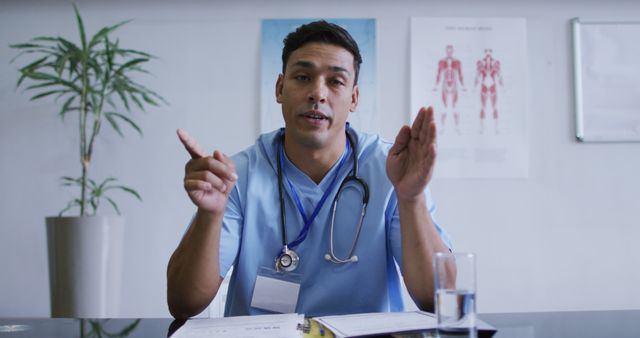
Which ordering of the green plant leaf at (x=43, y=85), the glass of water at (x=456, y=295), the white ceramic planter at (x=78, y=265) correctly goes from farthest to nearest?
the green plant leaf at (x=43, y=85)
the white ceramic planter at (x=78, y=265)
the glass of water at (x=456, y=295)

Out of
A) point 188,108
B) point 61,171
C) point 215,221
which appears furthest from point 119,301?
point 215,221

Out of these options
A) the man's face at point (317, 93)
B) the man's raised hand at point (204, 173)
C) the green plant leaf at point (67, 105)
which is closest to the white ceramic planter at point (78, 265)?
the green plant leaf at point (67, 105)

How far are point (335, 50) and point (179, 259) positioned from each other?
69 centimetres

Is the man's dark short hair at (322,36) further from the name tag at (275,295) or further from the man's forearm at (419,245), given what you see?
the name tag at (275,295)

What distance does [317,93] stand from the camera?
1.42 m

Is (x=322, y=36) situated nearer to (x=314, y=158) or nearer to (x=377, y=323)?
(x=314, y=158)

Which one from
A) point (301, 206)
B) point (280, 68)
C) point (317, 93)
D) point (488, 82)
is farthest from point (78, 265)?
point (488, 82)

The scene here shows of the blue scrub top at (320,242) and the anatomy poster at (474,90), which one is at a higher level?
the anatomy poster at (474,90)

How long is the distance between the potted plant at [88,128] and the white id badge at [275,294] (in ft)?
4.43

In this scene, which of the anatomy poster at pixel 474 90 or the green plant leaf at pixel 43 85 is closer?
the green plant leaf at pixel 43 85

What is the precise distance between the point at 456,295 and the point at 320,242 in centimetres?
61

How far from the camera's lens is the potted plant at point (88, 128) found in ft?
7.68

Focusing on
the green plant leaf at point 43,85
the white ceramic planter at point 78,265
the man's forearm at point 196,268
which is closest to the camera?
the man's forearm at point 196,268

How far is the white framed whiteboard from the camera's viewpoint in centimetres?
270
